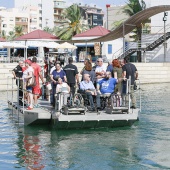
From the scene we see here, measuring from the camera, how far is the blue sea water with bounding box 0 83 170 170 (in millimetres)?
10906

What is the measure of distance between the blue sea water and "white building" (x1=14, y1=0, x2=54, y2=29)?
152m

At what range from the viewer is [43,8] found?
170500 millimetres

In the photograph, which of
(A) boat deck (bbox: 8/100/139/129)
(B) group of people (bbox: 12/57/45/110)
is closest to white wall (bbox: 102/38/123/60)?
(B) group of people (bbox: 12/57/45/110)

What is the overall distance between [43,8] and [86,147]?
16049 centimetres

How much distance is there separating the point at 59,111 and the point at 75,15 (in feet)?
223

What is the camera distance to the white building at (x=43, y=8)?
16738 cm

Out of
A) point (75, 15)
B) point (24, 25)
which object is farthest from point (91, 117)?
point (24, 25)

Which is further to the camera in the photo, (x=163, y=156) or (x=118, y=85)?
(x=118, y=85)

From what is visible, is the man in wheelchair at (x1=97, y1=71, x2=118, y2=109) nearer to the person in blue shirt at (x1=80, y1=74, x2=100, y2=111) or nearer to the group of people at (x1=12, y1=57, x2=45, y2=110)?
the person in blue shirt at (x1=80, y1=74, x2=100, y2=111)

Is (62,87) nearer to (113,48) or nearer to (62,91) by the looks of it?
(62,91)

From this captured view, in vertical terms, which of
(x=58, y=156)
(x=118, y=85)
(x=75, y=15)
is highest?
(x=75, y=15)

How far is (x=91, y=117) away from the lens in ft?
48.6

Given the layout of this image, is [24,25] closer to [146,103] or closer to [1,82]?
[1,82]

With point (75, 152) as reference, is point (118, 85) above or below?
above
